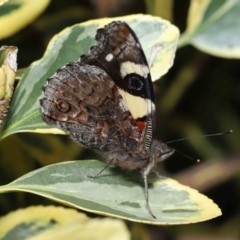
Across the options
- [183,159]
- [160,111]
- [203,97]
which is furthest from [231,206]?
[160,111]

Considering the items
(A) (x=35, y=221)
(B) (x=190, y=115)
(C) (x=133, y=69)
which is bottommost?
(B) (x=190, y=115)

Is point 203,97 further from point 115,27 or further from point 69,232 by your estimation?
point 69,232

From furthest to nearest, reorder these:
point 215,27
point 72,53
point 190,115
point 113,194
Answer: point 190,115, point 215,27, point 72,53, point 113,194

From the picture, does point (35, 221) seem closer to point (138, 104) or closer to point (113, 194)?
point (113, 194)

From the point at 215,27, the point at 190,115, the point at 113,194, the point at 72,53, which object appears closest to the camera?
the point at 113,194

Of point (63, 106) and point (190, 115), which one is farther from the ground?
point (63, 106)

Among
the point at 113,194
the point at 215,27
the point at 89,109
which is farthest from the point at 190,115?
the point at 113,194

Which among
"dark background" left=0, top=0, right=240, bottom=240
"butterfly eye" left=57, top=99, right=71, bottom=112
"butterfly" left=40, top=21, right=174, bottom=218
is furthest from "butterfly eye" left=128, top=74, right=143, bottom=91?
"dark background" left=0, top=0, right=240, bottom=240
